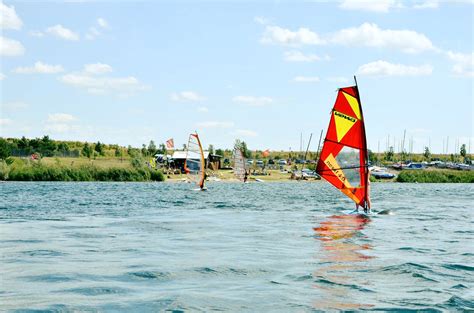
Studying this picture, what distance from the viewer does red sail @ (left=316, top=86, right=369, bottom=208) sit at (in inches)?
1091

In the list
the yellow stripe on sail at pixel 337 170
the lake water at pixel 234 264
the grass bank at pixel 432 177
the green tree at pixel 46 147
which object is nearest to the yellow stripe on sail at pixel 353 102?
the yellow stripe on sail at pixel 337 170

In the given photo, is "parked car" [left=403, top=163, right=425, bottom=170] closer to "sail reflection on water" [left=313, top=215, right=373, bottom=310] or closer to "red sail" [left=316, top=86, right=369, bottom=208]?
"red sail" [left=316, top=86, right=369, bottom=208]

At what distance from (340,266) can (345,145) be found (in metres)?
14.0

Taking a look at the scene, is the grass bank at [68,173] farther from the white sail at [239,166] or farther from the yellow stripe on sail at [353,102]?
the yellow stripe on sail at [353,102]

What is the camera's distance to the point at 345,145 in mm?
28047

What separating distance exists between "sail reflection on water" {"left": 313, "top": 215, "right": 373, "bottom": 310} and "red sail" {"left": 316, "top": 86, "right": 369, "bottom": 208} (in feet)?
12.9

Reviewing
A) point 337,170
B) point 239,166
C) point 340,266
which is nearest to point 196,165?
point 239,166

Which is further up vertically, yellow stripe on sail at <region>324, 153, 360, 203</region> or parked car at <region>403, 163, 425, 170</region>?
parked car at <region>403, 163, 425, 170</region>

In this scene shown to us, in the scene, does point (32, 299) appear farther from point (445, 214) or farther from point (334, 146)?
point (445, 214)

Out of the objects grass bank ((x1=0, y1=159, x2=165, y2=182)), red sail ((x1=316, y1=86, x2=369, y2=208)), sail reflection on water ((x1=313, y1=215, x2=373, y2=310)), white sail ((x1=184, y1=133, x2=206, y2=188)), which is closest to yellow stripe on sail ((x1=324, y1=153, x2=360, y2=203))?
red sail ((x1=316, y1=86, x2=369, y2=208))

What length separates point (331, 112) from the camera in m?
27.7

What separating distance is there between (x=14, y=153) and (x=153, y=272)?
99.3 meters

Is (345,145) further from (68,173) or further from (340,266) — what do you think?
(68,173)

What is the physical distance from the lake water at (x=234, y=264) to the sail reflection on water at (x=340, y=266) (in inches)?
1.0
